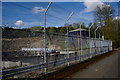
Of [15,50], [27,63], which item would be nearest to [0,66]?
[15,50]

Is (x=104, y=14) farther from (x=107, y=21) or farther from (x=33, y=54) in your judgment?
(x=33, y=54)

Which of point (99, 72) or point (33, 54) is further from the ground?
point (33, 54)

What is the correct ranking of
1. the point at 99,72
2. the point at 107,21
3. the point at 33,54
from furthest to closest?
1. the point at 107,21
2. the point at 99,72
3. the point at 33,54

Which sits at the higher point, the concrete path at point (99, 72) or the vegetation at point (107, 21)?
the vegetation at point (107, 21)

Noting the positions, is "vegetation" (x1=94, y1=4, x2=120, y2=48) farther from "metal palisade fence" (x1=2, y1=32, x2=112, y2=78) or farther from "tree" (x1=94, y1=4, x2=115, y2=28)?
"metal palisade fence" (x1=2, y1=32, x2=112, y2=78)

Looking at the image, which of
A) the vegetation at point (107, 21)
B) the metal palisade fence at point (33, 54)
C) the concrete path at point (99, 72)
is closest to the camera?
the metal palisade fence at point (33, 54)

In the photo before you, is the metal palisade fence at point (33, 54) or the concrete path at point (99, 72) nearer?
the metal palisade fence at point (33, 54)

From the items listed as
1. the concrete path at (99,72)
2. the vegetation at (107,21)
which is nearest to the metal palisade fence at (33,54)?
the concrete path at (99,72)

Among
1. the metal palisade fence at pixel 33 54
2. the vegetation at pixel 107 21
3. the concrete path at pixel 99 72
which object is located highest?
the vegetation at pixel 107 21

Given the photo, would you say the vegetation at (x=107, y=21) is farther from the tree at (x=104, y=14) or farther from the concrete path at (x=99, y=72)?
the concrete path at (x=99, y=72)

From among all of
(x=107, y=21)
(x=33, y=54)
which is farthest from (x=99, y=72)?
(x=107, y=21)

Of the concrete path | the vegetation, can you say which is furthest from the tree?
the concrete path

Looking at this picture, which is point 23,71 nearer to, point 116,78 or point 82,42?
point 116,78

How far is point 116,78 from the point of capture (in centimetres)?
569
